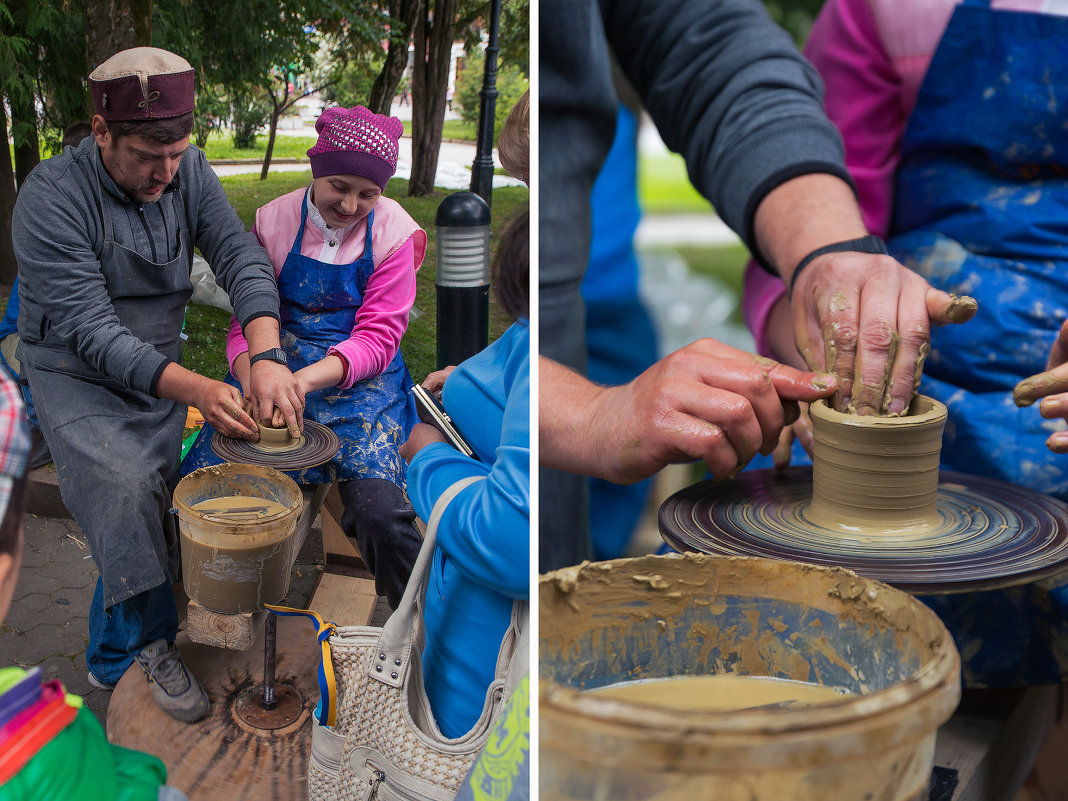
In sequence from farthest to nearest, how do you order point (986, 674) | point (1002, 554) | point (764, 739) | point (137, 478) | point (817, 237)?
1. point (137, 478)
2. point (986, 674)
3. point (817, 237)
4. point (1002, 554)
5. point (764, 739)

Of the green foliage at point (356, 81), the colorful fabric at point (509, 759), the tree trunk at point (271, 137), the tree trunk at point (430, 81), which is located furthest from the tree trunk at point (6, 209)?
the colorful fabric at point (509, 759)

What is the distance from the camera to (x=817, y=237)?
0.94 m

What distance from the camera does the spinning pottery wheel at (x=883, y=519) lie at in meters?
0.75

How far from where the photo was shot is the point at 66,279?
1185 millimetres

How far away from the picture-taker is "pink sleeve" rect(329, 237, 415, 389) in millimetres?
1520

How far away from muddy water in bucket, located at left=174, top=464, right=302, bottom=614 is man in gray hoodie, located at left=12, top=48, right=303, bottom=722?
0.06 metres

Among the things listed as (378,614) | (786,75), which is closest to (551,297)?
(786,75)

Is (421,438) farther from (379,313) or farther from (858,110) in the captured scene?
(858,110)

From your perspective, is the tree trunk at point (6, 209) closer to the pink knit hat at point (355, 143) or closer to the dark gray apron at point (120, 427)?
the dark gray apron at point (120, 427)

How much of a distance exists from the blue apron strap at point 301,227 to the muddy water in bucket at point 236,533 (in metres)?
0.39

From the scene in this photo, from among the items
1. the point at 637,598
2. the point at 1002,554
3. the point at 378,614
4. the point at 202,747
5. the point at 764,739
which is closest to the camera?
the point at 764,739

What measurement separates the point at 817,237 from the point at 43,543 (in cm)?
132

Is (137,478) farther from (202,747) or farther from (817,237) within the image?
(817,237)

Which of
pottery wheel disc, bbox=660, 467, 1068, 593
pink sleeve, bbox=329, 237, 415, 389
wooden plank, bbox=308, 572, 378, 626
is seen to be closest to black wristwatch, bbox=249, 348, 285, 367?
pink sleeve, bbox=329, 237, 415, 389
